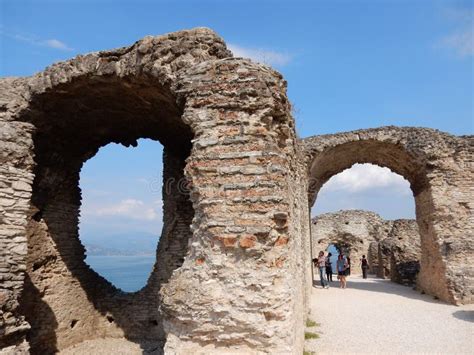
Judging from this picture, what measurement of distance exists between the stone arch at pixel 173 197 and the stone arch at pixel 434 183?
584 centimetres

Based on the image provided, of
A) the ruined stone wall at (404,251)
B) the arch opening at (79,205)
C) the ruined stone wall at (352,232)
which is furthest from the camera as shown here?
the ruined stone wall at (352,232)

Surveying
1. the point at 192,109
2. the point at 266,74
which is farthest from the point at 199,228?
the point at 266,74

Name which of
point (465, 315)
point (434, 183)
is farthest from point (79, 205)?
point (434, 183)

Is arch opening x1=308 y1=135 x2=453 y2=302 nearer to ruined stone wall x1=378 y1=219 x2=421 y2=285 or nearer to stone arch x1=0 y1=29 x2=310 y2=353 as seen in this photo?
ruined stone wall x1=378 y1=219 x2=421 y2=285

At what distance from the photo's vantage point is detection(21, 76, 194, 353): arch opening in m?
6.19

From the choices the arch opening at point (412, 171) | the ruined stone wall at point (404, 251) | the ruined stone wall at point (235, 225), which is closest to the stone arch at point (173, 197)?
the ruined stone wall at point (235, 225)

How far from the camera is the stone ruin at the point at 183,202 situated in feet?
12.3

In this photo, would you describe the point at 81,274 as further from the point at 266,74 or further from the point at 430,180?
the point at 430,180

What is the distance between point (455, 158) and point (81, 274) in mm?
10457

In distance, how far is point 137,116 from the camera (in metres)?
7.11

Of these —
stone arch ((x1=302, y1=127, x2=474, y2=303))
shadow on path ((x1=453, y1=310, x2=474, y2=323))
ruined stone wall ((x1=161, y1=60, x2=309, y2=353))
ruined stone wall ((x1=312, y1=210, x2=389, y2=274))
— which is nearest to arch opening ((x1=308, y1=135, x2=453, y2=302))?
stone arch ((x1=302, y1=127, x2=474, y2=303))

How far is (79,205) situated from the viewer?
8305 millimetres

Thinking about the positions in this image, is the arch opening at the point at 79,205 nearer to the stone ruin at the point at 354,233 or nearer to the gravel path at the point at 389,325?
the gravel path at the point at 389,325

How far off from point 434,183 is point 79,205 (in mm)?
9700
